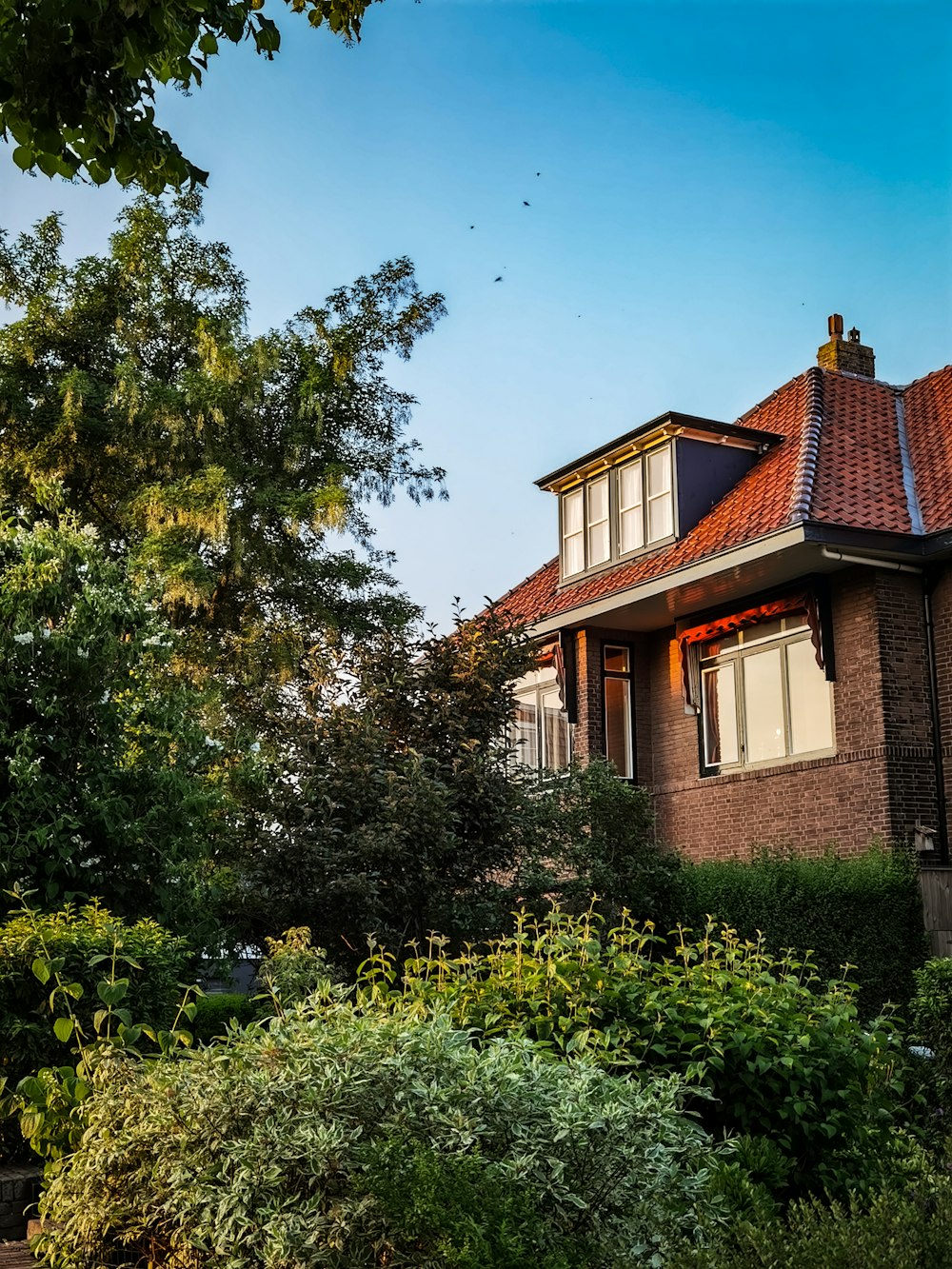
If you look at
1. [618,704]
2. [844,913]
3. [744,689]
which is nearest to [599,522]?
[618,704]

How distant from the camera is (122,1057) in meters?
5.92

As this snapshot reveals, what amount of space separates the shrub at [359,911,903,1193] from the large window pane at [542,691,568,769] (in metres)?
13.5

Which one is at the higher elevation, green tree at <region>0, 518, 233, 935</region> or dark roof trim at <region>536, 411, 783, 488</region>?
dark roof trim at <region>536, 411, 783, 488</region>

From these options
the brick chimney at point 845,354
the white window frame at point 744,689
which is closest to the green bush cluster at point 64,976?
the white window frame at point 744,689

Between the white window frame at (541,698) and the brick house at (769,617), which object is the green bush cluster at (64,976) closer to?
the brick house at (769,617)

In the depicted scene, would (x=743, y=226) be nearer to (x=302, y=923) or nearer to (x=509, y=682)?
(x=509, y=682)

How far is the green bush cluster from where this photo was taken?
6695 millimetres

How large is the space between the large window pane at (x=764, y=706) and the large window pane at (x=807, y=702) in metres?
0.22

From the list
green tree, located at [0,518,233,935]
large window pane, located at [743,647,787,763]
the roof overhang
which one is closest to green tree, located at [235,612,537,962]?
green tree, located at [0,518,233,935]

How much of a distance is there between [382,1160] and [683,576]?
44.6ft

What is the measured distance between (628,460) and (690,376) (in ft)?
5.92

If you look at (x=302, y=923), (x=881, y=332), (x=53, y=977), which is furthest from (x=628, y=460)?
(x=53, y=977)

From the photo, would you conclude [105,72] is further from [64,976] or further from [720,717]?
[720,717]

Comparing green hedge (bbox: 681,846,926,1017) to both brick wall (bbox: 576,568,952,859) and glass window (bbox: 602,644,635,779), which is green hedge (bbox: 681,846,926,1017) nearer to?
brick wall (bbox: 576,568,952,859)
